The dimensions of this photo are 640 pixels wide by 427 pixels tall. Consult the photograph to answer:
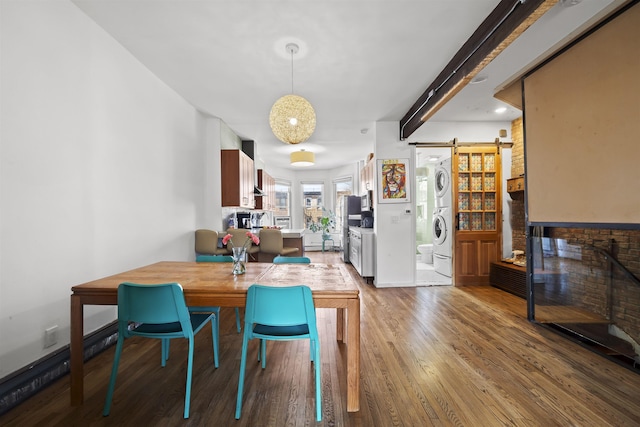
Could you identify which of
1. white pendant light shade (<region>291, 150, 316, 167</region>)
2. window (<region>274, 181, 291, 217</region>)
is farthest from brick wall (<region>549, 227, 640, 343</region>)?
window (<region>274, 181, 291, 217</region>)

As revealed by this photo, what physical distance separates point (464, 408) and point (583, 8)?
3.08 meters

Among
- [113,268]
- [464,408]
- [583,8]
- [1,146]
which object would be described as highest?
[583,8]

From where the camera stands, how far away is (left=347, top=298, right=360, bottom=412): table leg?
166 centimetres

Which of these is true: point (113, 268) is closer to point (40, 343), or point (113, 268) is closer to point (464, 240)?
point (40, 343)

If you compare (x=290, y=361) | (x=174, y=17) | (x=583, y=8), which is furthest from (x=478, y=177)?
(x=174, y=17)

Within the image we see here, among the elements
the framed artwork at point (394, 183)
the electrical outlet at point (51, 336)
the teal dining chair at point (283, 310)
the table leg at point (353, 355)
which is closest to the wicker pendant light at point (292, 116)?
the teal dining chair at point (283, 310)

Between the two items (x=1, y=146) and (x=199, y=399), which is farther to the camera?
(x=199, y=399)

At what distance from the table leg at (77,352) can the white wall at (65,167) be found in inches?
15.7

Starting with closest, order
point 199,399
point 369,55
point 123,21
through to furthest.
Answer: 1. point 199,399
2. point 123,21
3. point 369,55

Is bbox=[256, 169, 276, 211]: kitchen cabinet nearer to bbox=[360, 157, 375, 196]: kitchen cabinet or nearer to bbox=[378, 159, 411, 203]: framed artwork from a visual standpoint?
→ bbox=[360, 157, 375, 196]: kitchen cabinet

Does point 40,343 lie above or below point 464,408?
above

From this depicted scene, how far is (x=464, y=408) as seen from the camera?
1720 millimetres

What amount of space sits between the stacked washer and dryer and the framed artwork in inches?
32.8

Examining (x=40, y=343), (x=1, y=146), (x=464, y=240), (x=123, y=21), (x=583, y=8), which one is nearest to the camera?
(x=1, y=146)
